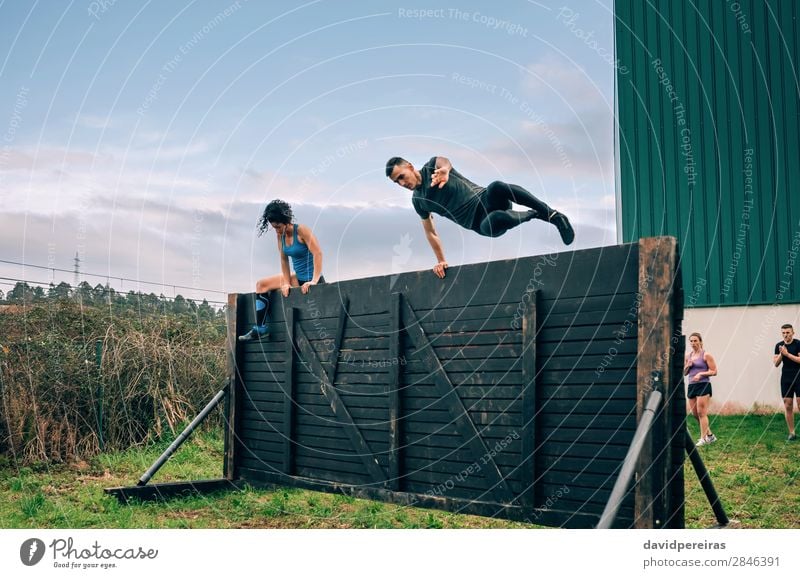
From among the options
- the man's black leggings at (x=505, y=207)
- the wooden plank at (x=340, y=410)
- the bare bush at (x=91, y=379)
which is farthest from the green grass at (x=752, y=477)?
the bare bush at (x=91, y=379)

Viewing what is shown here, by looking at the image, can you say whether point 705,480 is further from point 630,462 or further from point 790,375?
point 790,375

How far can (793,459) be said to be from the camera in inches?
418

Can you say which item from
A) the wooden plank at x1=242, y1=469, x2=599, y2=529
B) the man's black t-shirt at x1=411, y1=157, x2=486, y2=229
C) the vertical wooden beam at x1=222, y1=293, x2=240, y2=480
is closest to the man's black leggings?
the man's black t-shirt at x1=411, y1=157, x2=486, y2=229

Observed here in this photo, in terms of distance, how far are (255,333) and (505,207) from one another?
12.6 feet

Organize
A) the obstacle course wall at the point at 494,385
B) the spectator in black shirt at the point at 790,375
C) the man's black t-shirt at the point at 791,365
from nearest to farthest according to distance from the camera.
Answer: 1. the obstacle course wall at the point at 494,385
2. the spectator in black shirt at the point at 790,375
3. the man's black t-shirt at the point at 791,365

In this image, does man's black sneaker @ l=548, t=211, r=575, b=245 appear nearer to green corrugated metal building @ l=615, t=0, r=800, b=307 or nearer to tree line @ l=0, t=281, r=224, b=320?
tree line @ l=0, t=281, r=224, b=320

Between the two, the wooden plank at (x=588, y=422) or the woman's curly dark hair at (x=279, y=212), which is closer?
the wooden plank at (x=588, y=422)

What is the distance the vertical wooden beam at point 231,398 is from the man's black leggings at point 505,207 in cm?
401

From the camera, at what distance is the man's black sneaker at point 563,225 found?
690cm

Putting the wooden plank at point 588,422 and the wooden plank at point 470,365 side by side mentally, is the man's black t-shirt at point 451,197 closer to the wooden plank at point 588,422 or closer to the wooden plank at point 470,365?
the wooden plank at point 470,365

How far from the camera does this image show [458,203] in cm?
724

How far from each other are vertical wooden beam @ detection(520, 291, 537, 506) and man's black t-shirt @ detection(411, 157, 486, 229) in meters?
1.53

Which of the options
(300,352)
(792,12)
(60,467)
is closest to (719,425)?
(792,12)
